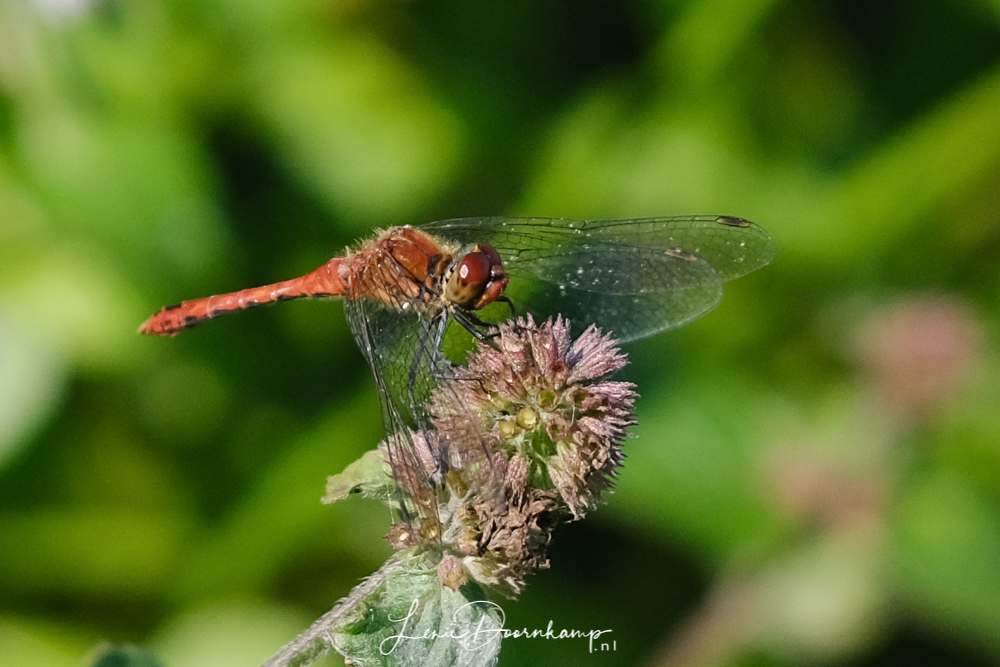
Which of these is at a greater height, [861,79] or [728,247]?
[861,79]

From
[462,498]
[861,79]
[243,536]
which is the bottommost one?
[462,498]

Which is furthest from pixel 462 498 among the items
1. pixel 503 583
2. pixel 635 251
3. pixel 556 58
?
pixel 556 58

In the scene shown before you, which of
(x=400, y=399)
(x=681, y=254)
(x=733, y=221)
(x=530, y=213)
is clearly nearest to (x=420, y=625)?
(x=400, y=399)

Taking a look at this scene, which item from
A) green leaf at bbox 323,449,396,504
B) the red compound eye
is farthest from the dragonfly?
green leaf at bbox 323,449,396,504

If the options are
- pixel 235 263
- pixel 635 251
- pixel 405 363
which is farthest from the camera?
pixel 235 263

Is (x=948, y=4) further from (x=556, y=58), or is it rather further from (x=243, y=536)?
(x=243, y=536)

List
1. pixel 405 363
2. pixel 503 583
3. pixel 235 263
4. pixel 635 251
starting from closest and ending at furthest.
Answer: pixel 503 583 < pixel 405 363 < pixel 635 251 < pixel 235 263

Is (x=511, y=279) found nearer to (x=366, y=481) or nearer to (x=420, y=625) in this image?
(x=366, y=481)

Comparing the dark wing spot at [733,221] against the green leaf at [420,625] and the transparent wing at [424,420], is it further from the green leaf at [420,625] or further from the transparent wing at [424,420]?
the green leaf at [420,625]
